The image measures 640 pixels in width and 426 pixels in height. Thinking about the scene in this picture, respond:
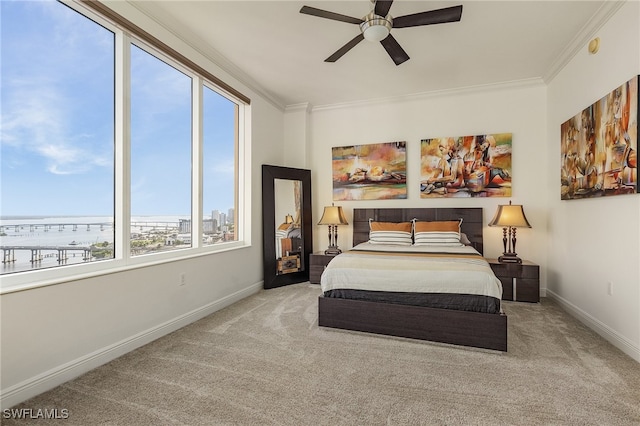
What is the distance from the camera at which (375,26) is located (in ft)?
8.04

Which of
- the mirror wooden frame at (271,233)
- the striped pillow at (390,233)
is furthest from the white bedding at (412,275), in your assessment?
the mirror wooden frame at (271,233)

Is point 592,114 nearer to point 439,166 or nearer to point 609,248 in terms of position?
point 609,248

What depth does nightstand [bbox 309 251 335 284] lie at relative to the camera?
459 centimetres

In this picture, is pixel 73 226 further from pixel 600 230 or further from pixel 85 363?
pixel 600 230

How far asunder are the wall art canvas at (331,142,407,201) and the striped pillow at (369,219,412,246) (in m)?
0.55

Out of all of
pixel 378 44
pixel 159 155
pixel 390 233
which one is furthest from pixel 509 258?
pixel 159 155

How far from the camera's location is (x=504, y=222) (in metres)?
3.82

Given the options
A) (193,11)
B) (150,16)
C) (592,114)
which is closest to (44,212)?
(150,16)

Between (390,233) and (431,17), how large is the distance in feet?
8.82

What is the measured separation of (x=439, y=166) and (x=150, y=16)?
155 inches

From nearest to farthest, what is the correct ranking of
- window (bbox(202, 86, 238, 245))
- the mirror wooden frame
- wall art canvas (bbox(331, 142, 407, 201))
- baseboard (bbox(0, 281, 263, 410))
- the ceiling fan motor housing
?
1. baseboard (bbox(0, 281, 263, 410))
2. the ceiling fan motor housing
3. window (bbox(202, 86, 238, 245))
4. the mirror wooden frame
5. wall art canvas (bbox(331, 142, 407, 201))

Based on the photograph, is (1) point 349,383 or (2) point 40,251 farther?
(2) point 40,251

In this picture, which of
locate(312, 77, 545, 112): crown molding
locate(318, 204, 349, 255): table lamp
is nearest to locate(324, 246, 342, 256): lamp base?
locate(318, 204, 349, 255): table lamp

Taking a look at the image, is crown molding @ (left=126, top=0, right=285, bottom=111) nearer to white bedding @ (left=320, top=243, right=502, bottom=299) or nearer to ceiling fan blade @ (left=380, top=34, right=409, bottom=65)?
ceiling fan blade @ (left=380, top=34, right=409, bottom=65)
